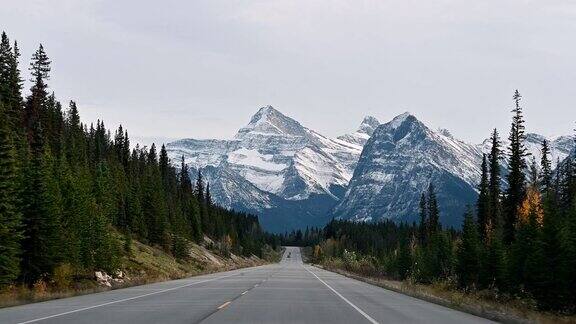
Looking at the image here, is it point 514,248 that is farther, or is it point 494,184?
point 494,184

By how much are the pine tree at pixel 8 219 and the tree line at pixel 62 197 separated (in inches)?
2.1

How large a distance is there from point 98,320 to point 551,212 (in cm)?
3003

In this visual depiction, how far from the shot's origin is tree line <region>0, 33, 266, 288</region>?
1603 inches

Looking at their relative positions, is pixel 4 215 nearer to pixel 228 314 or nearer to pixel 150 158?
pixel 228 314

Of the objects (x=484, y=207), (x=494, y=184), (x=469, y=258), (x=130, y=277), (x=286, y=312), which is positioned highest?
(x=494, y=184)

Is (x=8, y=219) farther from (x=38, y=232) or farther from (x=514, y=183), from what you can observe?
(x=514, y=183)

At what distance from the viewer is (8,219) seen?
37688 millimetres

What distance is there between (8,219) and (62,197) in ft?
44.3

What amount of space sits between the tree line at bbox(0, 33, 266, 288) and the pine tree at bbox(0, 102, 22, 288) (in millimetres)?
54

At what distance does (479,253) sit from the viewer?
55.9 m

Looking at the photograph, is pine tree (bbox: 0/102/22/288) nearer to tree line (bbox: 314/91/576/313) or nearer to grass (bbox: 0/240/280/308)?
grass (bbox: 0/240/280/308)

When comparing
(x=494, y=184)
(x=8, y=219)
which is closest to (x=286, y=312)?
(x=8, y=219)

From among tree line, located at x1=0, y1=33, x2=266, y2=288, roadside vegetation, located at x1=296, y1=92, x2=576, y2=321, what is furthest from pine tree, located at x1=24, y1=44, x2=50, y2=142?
roadside vegetation, located at x1=296, y1=92, x2=576, y2=321

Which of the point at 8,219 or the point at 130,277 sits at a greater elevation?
the point at 8,219
